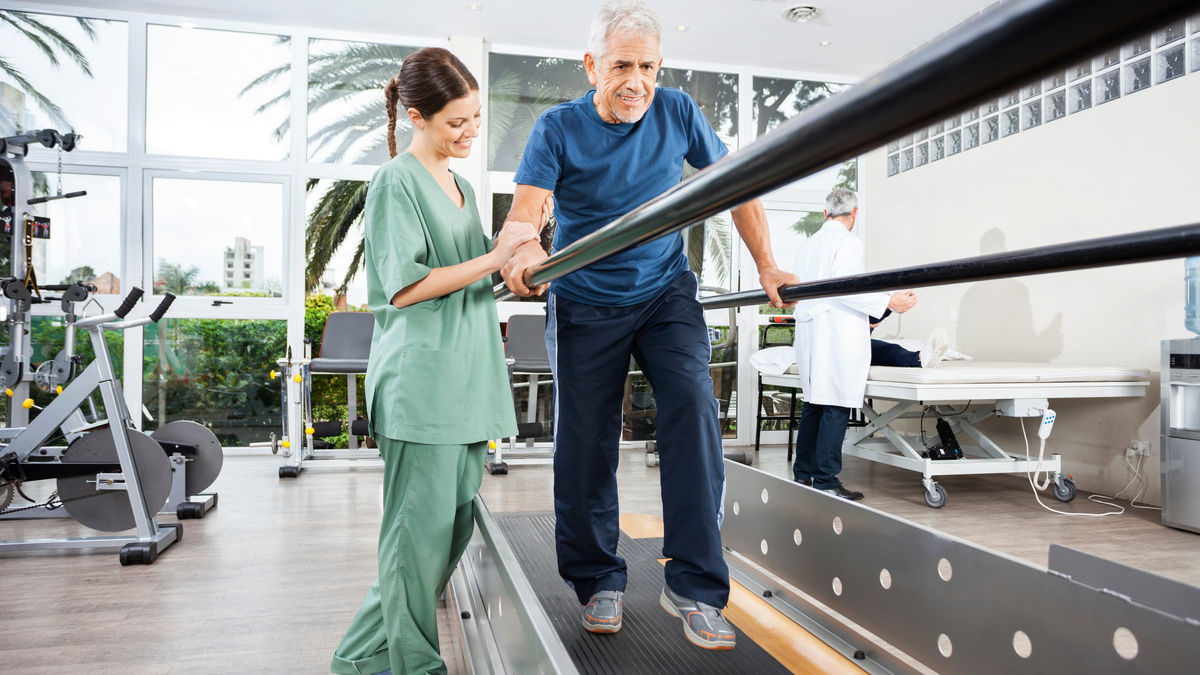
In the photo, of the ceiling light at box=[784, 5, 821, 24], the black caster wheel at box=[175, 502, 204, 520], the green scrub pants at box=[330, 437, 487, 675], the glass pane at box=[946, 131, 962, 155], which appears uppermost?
the ceiling light at box=[784, 5, 821, 24]

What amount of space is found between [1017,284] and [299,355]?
4.88 m

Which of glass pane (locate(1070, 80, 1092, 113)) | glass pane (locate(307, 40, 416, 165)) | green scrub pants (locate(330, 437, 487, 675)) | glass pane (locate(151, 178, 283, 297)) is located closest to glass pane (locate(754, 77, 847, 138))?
glass pane (locate(1070, 80, 1092, 113))

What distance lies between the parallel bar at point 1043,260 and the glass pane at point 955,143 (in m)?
4.59

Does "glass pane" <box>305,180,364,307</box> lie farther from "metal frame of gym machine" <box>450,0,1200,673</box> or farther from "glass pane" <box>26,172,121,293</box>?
"metal frame of gym machine" <box>450,0,1200,673</box>

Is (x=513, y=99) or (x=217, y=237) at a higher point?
(x=513, y=99)

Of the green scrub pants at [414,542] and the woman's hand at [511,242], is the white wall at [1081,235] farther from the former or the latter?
the green scrub pants at [414,542]

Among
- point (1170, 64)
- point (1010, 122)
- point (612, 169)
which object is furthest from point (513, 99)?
point (612, 169)

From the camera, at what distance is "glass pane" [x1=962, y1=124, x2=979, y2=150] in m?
5.15

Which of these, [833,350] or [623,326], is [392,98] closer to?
[623,326]

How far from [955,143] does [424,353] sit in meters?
5.08

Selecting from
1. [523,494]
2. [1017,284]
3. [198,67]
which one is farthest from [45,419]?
[1017,284]

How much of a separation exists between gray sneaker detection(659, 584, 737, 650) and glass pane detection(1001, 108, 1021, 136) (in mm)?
4608

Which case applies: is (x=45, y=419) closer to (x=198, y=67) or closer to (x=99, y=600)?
(x=99, y=600)

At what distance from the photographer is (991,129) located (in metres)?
5.05
